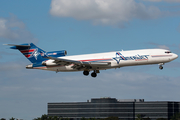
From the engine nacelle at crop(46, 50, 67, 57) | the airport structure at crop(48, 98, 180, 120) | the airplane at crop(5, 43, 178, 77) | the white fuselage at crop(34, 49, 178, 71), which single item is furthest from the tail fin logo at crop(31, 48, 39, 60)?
the airport structure at crop(48, 98, 180, 120)

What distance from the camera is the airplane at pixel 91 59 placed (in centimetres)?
6259

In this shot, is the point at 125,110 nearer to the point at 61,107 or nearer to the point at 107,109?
the point at 107,109

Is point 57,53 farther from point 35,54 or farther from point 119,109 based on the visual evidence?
point 119,109

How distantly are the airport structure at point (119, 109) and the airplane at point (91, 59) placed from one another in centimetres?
7514

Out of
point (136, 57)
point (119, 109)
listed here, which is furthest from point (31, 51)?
point (119, 109)

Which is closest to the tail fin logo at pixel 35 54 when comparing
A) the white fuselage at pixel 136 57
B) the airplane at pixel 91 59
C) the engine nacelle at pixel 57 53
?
the airplane at pixel 91 59

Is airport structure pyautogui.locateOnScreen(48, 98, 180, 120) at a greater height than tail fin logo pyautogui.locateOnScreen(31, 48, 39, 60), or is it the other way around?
tail fin logo pyautogui.locateOnScreen(31, 48, 39, 60)

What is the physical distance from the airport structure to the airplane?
75138mm

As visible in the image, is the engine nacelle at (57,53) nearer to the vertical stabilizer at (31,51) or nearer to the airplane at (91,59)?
the airplane at (91,59)

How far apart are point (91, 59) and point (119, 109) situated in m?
82.2

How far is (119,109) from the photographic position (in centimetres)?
14438

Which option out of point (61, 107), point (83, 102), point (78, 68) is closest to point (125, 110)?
point (83, 102)

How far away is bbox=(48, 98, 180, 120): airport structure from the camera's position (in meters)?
142

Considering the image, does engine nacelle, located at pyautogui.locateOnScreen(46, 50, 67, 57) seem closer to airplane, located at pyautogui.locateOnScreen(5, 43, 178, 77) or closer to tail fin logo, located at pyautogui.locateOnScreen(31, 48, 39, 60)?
airplane, located at pyautogui.locateOnScreen(5, 43, 178, 77)
